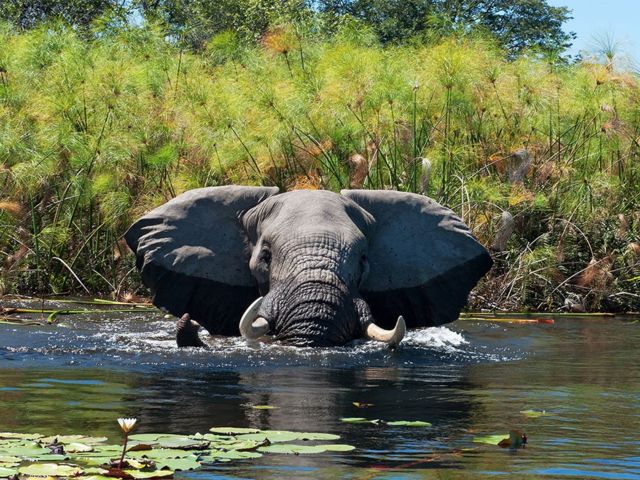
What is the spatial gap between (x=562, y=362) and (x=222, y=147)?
234 inches

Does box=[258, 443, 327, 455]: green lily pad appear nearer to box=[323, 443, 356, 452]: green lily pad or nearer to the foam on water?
box=[323, 443, 356, 452]: green lily pad

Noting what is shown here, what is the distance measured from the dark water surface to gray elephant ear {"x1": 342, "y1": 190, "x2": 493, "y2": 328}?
0.28 m

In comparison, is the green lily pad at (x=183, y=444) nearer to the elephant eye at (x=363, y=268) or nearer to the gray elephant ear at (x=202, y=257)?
the elephant eye at (x=363, y=268)

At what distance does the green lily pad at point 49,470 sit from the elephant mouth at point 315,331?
14.2 ft

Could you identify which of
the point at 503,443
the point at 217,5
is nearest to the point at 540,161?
the point at 503,443

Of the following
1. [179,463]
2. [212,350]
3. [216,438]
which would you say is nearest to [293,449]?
[216,438]

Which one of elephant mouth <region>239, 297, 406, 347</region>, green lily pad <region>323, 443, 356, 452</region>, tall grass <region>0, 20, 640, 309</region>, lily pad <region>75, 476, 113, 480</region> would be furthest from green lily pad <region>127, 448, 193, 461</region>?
tall grass <region>0, 20, 640, 309</region>

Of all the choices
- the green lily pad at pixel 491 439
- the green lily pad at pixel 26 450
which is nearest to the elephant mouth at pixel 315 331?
the green lily pad at pixel 491 439

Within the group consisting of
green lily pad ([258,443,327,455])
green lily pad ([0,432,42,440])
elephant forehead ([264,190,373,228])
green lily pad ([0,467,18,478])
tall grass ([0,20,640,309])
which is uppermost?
tall grass ([0,20,640,309])

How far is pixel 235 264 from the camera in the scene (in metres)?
10.7

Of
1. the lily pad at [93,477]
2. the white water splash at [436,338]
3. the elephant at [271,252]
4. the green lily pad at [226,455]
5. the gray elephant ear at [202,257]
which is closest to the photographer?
the lily pad at [93,477]

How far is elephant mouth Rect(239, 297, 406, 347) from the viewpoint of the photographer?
30.2 ft

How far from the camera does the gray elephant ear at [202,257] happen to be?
10.7 meters

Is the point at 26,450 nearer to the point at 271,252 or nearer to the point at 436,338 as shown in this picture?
the point at 271,252
